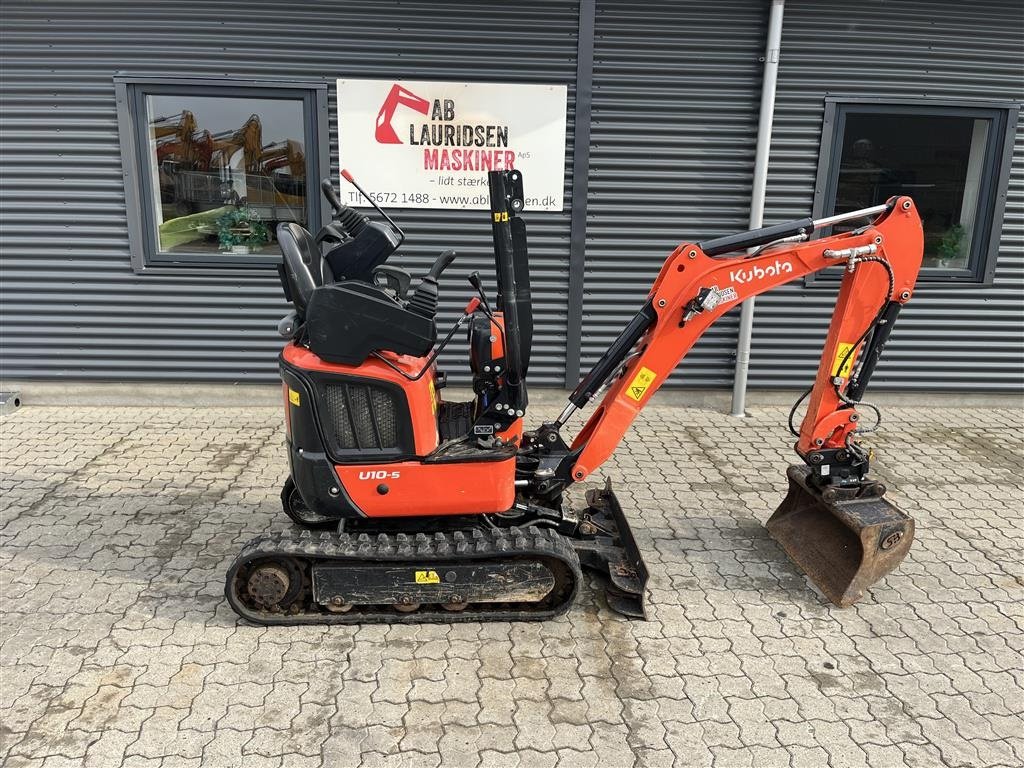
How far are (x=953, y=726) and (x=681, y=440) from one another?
3626 millimetres

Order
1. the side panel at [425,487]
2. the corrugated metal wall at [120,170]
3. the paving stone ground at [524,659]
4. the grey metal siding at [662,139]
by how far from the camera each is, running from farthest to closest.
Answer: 1. the grey metal siding at [662,139]
2. the corrugated metal wall at [120,170]
3. the side panel at [425,487]
4. the paving stone ground at [524,659]

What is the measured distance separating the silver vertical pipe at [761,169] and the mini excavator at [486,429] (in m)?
3.05

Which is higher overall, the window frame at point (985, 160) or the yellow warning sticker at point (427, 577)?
the window frame at point (985, 160)

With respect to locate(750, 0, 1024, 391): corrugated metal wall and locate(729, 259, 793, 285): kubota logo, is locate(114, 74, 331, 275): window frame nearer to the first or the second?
locate(750, 0, 1024, 391): corrugated metal wall

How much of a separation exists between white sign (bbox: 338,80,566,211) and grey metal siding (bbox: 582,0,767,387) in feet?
1.73

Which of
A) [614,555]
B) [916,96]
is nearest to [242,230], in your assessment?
[614,555]

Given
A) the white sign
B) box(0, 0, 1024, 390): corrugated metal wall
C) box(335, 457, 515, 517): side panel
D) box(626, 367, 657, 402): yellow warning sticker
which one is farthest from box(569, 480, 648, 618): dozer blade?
the white sign

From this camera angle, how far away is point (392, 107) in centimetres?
672

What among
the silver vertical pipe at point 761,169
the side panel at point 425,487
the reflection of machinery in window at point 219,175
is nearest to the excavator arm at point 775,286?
the side panel at point 425,487

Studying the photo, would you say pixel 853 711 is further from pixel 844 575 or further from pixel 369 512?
pixel 369 512

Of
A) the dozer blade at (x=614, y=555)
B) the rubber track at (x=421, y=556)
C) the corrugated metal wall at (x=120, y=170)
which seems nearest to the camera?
the rubber track at (x=421, y=556)

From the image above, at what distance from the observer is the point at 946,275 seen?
7453 millimetres

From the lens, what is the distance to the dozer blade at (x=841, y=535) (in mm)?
3904

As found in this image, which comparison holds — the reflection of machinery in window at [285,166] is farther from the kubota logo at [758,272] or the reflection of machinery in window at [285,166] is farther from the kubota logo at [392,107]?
the kubota logo at [758,272]
